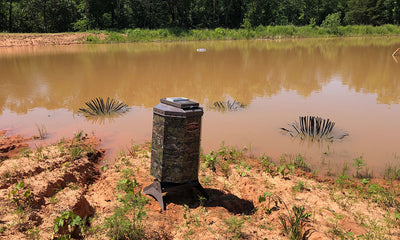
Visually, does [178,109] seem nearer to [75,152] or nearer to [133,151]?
[133,151]

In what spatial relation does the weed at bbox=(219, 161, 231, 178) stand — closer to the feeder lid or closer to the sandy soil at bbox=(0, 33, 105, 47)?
the feeder lid

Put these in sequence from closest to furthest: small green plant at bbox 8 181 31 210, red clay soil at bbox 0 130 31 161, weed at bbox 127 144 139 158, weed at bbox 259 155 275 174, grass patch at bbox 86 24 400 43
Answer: small green plant at bbox 8 181 31 210 → weed at bbox 259 155 275 174 → weed at bbox 127 144 139 158 → red clay soil at bbox 0 130 31 161 → grass patch at bbox 86 24 400 43

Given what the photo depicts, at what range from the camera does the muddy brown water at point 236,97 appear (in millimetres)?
6184

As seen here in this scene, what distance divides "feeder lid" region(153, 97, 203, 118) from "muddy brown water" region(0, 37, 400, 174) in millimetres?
2466

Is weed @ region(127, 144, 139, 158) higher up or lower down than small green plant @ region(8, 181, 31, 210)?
lower down

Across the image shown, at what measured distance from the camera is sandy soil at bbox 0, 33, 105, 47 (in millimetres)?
26781

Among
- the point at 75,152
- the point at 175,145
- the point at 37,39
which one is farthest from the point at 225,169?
the point at 37,39

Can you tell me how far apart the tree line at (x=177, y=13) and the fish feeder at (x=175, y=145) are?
35.6 m

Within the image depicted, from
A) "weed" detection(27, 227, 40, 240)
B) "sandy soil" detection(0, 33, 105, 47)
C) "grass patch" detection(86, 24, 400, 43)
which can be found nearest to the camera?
"weed" detection(27, 227, 40, 240)

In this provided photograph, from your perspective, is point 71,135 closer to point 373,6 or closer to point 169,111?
point 169,111

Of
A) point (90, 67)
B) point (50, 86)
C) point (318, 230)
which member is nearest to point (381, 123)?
point (318, 230)

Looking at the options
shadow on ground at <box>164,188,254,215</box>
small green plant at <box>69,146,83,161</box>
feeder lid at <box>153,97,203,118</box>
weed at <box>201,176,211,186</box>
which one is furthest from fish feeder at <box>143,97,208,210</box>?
small green plant at <box>69,146,83,161</box>

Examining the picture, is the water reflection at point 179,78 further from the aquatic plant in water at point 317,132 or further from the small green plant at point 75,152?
the small green plant at point 75,152

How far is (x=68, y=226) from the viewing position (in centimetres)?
316
